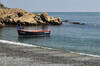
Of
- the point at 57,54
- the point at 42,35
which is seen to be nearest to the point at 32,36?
the point at 42,35

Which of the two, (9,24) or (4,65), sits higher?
(4,65)

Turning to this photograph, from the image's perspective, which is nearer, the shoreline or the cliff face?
the shoreline

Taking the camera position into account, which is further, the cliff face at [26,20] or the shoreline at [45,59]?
the cliff face at [26,20]

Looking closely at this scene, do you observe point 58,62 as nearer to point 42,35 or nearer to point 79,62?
point 79,62

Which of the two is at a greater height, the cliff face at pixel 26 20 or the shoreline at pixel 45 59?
the shoreline at pixel 45 59

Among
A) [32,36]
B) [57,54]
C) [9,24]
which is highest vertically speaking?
[57,54]

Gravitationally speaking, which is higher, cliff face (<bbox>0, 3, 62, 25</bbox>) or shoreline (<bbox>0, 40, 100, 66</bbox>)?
shoreline (<bbox>0, 40, 100, 66</bbox>)

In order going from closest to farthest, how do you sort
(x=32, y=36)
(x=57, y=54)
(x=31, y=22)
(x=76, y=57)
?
(x=76, y=57), (x=57, y=54), (x=32, y=36), (x=31, y=22)

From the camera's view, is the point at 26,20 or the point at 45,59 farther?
the point at 26,20

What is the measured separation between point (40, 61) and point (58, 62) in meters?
1.75

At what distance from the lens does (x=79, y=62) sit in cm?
2111

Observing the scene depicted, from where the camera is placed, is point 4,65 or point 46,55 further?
point 46,55

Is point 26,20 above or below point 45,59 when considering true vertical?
below

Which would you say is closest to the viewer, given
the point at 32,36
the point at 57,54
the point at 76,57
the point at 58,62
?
the point at 58,62
